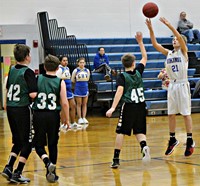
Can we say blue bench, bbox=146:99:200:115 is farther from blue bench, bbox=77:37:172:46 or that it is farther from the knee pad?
the knee pad

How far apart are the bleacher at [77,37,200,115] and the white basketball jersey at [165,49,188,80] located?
7527mm

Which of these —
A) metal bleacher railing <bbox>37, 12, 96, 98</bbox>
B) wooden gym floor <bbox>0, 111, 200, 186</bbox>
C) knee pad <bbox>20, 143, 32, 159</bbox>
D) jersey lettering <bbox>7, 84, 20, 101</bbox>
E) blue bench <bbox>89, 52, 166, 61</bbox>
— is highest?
metal bleacher railing <bbox>37, 12, 96, 98</bbox>

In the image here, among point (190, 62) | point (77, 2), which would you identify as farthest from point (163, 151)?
point (77, 2)

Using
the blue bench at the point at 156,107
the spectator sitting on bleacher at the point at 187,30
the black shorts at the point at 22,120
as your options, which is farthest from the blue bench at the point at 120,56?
the black shorts at the point at 22,120

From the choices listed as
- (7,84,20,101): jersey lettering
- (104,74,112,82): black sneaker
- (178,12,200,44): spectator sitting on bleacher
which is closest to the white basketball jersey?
(7,84,20,101): jersey lettering

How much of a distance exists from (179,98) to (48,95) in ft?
7.79

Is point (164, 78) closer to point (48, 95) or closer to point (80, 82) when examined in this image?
point (80, 82)

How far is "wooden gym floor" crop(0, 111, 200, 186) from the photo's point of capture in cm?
621

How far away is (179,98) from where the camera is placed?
7.90m

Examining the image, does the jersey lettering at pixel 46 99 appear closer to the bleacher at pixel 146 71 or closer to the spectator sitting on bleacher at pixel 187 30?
A: the bleacher at pixel 146 71

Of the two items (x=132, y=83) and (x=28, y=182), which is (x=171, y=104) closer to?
(x=132, y=83)

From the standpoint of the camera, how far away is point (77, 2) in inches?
745

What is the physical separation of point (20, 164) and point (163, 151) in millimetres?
2833

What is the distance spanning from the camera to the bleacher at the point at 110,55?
1559cm
